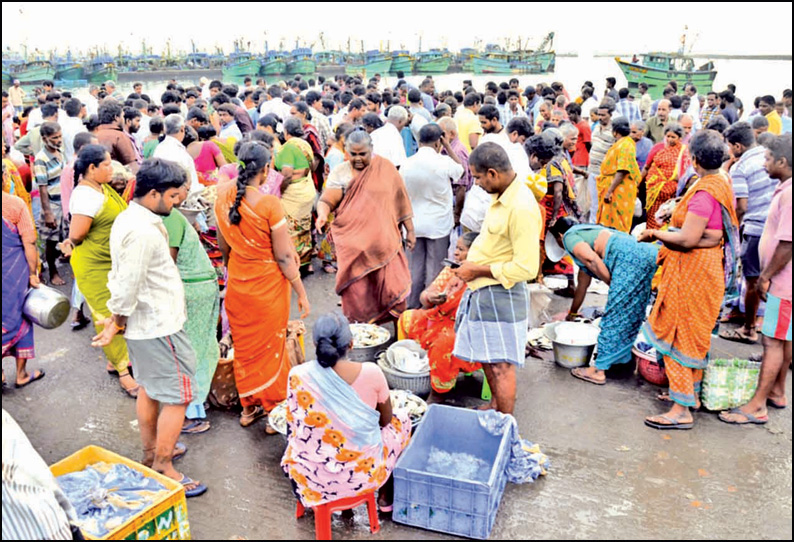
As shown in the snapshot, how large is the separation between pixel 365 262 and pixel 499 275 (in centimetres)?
161

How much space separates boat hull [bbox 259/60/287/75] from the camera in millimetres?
42450

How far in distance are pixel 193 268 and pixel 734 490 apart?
319 centimetres

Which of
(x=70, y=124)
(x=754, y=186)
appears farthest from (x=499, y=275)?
(x=70, y=124)

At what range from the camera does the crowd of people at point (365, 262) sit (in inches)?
116

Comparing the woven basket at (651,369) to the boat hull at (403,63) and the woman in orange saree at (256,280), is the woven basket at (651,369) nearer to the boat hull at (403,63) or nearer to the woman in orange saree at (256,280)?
the woman in orange saree at (256,280)

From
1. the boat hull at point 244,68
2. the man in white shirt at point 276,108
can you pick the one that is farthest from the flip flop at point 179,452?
the boat hull at point 244,68

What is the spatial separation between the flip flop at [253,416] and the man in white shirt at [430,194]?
76.8 inches

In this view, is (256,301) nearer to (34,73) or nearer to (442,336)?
(442,336)

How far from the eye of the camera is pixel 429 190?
521 cm

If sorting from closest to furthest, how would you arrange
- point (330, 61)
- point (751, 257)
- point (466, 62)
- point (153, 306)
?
point (153, 306)
point (751, 257)
point (466, 62)
point (330, 61)

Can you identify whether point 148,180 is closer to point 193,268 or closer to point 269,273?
point 193,268

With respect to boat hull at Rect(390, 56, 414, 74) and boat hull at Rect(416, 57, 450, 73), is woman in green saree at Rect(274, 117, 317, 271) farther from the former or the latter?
boat hull at Rect(416, 57, 450, 73)

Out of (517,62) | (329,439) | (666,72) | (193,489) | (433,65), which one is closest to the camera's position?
(329,439)

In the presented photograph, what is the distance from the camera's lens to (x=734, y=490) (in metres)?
3.30
